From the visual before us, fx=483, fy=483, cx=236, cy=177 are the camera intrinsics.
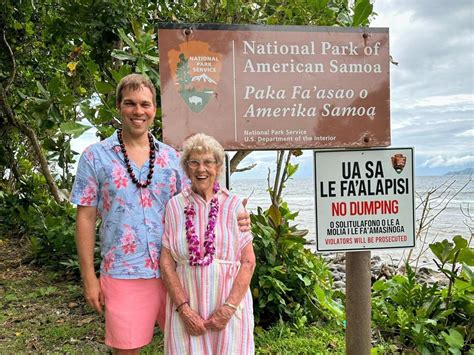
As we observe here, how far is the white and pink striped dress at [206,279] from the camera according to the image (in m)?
2.08

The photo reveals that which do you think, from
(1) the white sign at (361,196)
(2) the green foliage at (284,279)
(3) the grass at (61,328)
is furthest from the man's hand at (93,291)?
(2) the green foliage at (284,279)

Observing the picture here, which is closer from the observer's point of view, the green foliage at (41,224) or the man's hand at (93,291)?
the man's hand at (93,291)

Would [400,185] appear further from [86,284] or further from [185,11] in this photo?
[185,11]

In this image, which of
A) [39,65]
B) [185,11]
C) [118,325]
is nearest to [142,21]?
[185,11]

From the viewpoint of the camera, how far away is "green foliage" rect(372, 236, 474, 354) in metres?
3.12

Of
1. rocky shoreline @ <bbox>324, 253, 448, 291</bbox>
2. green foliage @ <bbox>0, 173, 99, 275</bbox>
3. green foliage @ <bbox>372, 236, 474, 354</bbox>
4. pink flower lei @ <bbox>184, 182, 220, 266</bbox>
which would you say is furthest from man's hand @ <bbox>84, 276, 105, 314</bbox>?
rocky shoreline @ <bbox>324, 253, 448, 291</bbox>

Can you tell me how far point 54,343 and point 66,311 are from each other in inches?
25.4

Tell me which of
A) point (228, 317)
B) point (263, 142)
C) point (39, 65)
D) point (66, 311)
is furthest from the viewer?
point (39, 65)

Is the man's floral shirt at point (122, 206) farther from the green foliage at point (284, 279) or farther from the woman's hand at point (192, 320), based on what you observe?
the green foliage at point (284, 279)

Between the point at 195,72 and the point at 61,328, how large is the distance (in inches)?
97.6

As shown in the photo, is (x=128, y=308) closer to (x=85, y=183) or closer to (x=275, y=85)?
(x=85, y=183)

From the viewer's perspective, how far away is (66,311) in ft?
13.8

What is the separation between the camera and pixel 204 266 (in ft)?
6.78

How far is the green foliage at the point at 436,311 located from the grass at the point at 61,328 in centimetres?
40
